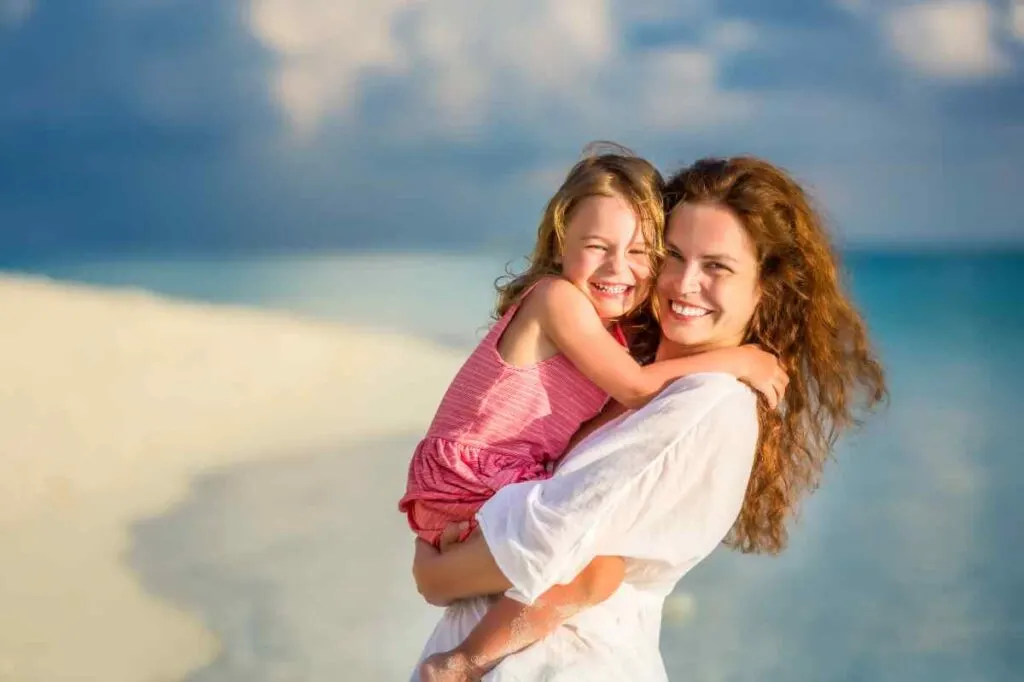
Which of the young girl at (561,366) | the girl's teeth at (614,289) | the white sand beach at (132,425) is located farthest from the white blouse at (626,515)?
the white sand beach at (132,425)

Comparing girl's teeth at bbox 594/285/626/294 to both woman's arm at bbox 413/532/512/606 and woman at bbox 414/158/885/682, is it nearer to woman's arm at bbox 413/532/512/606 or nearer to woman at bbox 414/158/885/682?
woman at bbox 414/158/885/682

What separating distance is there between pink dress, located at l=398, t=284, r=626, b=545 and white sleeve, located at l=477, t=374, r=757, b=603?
16 centimetres

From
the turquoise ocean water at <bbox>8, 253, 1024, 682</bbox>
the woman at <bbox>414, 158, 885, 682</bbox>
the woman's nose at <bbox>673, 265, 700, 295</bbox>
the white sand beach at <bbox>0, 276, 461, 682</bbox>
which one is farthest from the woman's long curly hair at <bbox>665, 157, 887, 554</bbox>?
the white sand beach at <bbox>0, 276, 461, 682</bbox>

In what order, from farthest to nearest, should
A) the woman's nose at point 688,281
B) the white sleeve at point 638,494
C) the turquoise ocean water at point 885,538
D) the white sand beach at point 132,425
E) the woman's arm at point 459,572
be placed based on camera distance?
the turquoise ocean water at point 885,538
the white sand beach at point 132,425
the woman's nose at point 688,281
the woman's arm at point 459,572
the white sleeve at point 638,494

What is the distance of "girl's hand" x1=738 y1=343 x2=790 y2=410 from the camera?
2.13 metres

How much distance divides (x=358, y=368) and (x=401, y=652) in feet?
13.2

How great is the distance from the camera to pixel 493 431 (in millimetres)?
2172

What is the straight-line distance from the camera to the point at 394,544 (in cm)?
573

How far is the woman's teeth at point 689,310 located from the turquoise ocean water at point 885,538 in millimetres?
535

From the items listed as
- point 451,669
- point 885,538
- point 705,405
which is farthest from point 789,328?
point 885,538

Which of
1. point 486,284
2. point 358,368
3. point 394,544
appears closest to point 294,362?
point 358,368

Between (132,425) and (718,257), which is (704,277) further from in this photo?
(132,425)

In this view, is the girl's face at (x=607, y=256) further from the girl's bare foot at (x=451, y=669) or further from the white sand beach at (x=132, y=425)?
the white sand beach at (x=132, y=425)

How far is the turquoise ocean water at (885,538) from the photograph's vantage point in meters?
5.73
